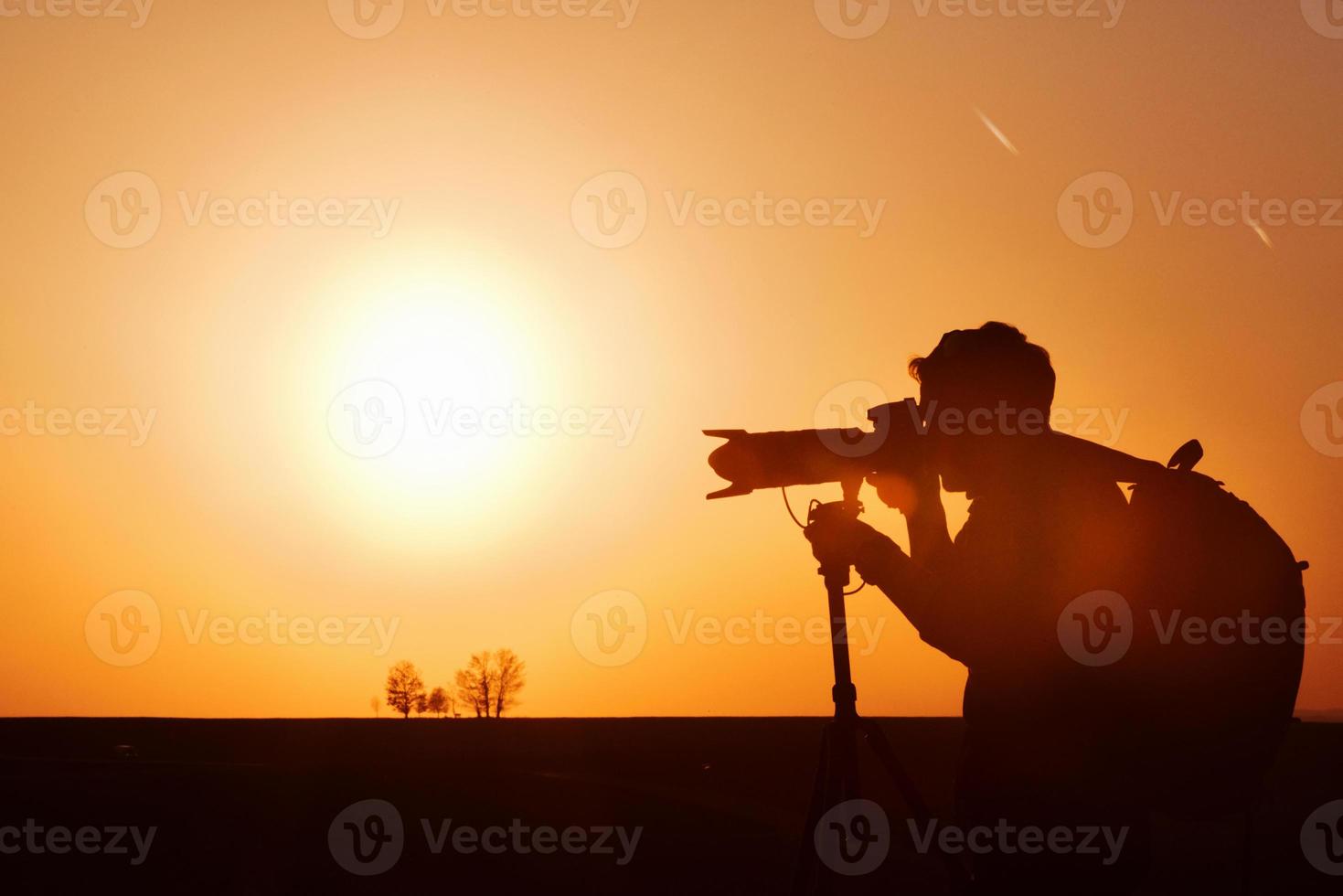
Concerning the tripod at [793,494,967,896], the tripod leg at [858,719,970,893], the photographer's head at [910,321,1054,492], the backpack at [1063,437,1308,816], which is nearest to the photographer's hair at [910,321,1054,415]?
the photographer's head at [910,321,1054,492]

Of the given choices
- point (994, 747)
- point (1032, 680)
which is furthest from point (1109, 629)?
point (994, 747)

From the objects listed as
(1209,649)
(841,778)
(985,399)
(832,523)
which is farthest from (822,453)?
(1209,649)

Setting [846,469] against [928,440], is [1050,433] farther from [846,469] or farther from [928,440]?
[846,469]

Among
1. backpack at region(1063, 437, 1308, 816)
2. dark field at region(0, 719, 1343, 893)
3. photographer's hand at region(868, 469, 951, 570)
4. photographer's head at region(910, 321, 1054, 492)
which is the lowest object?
dark field at region(0, 719, 1343, 893)

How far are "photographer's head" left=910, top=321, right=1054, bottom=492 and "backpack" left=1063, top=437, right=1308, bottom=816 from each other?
454mm

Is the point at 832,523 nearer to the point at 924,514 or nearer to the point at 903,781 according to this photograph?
the point at 924,514

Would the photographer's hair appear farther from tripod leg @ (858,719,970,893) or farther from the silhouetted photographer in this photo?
tripod leg @ (858,719,970,893)

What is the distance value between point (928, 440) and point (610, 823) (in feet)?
20.2

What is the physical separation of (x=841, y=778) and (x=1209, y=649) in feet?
4.28

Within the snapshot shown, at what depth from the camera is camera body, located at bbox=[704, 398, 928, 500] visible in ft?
12.3

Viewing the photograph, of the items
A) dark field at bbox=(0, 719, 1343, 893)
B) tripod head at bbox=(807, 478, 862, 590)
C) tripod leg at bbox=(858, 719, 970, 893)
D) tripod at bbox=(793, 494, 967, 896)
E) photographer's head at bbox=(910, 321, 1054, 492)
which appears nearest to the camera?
photographer's head at bbox=(910, 321, 1054, 492)

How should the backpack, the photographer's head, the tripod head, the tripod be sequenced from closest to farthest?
the backpack → the photographer's head → the tripod → the tripod head

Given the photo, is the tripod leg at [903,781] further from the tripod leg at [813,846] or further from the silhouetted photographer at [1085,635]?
the silhouetted photographer at [1085,635]

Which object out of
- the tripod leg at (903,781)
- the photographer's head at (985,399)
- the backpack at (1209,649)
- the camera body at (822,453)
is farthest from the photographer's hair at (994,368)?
the tripod leg at (903,781)
